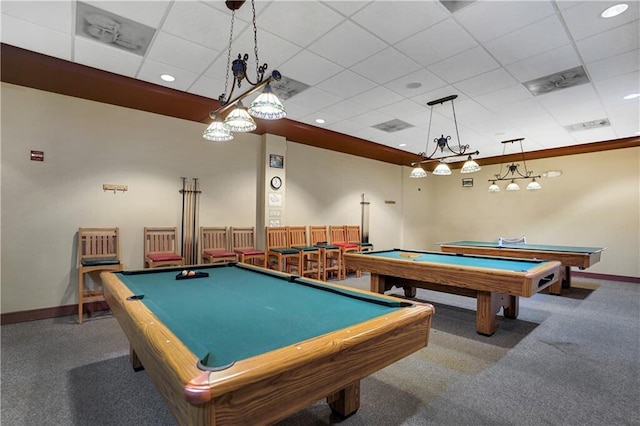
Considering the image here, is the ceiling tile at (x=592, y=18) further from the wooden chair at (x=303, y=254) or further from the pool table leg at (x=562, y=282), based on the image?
the wooden chair at (x=303, y=254)

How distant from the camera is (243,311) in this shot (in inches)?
64.7

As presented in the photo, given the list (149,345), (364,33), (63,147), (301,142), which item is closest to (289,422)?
(149,345)

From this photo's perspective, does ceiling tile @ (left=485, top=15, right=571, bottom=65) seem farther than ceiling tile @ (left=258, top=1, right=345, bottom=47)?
Yes

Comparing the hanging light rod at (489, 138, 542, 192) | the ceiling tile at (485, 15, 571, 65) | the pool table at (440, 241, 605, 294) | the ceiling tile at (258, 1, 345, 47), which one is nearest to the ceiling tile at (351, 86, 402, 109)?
the ceiling tile at (485, 15, 571, 65)

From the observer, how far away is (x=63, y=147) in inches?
152

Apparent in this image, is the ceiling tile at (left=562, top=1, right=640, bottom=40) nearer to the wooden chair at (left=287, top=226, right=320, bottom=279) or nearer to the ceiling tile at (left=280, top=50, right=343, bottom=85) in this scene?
the ceiling tile at (left=280, top=50, right=343, bottom=85)

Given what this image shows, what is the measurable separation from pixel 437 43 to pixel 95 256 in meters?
4.65

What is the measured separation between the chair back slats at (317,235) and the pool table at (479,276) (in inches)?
80.1

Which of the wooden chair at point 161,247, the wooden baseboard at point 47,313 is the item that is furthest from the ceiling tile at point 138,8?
the wooden baseboard at point 47,313

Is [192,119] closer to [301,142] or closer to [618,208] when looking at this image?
[301,142]

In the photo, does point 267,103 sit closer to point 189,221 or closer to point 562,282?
point 189,221

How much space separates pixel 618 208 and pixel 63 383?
930cm

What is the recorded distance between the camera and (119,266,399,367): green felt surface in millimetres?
1205

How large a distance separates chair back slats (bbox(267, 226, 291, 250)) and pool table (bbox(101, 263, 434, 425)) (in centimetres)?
331
